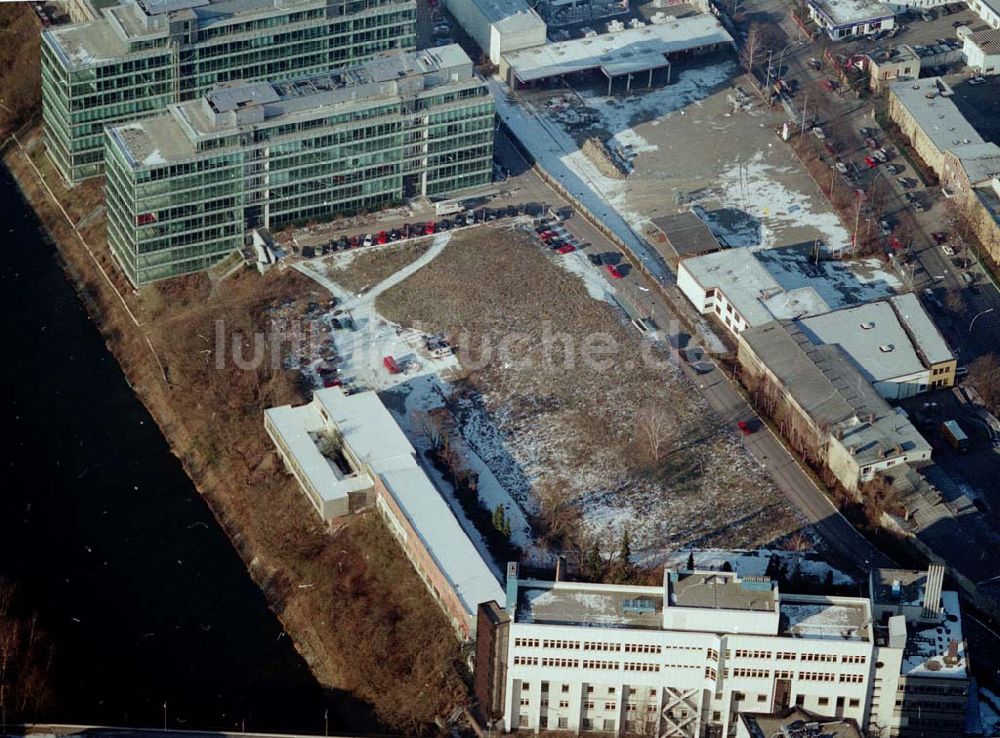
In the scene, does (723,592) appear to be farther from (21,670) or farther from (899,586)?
(21,670)

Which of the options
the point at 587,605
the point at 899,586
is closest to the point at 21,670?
the point at 587,605

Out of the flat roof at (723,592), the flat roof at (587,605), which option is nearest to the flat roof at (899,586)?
the flat roof at (723,592)

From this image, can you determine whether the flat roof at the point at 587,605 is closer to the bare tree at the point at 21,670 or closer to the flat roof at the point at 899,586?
the flat roof at the point at 899,586

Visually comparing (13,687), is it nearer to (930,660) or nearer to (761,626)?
(761,626)

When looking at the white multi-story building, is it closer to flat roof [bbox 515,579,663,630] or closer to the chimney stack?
flat roof [bbox 515,579,663,630]

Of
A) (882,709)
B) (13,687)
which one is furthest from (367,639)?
(882,709)

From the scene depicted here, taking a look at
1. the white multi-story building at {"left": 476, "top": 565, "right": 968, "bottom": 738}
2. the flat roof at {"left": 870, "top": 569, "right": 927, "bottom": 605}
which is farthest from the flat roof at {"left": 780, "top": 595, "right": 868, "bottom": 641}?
the flat roof at {"left": 870, "top": 569, "right": 927, "bottom": 605}
